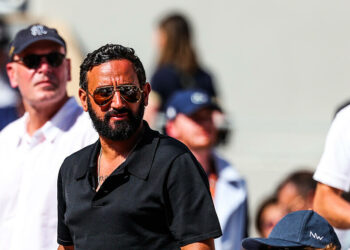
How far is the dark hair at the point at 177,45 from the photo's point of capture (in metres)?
7.00

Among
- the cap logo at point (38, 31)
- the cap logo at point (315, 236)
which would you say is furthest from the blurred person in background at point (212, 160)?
the cap logo at point (315, 236)

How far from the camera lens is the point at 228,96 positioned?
945 cm

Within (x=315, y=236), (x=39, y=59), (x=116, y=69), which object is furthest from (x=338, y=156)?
(x=39, y=59)

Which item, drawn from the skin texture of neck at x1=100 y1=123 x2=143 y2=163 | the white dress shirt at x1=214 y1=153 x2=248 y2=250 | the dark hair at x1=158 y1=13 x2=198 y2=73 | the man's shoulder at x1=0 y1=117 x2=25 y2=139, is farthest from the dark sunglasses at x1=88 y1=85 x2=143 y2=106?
the dark hair at x1=158 y1=13 x2=198 y2=73

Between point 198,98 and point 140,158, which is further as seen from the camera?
point 198,98

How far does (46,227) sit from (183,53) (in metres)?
3.27

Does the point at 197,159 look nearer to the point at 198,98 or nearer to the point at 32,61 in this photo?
the point at 198,98

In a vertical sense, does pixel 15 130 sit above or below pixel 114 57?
below

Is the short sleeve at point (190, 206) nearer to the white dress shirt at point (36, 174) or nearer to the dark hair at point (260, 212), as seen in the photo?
the white dress shirt at point (36, 174)

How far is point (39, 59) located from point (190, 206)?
57.0 inches

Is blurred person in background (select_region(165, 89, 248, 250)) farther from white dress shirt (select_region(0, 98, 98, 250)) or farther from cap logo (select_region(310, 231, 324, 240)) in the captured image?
cap logo (select_region(310, 231, 324, 240))

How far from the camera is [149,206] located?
3205mm

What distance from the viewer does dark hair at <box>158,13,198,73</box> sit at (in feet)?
23.0

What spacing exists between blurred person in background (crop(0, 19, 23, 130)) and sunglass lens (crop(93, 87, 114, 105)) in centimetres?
176
